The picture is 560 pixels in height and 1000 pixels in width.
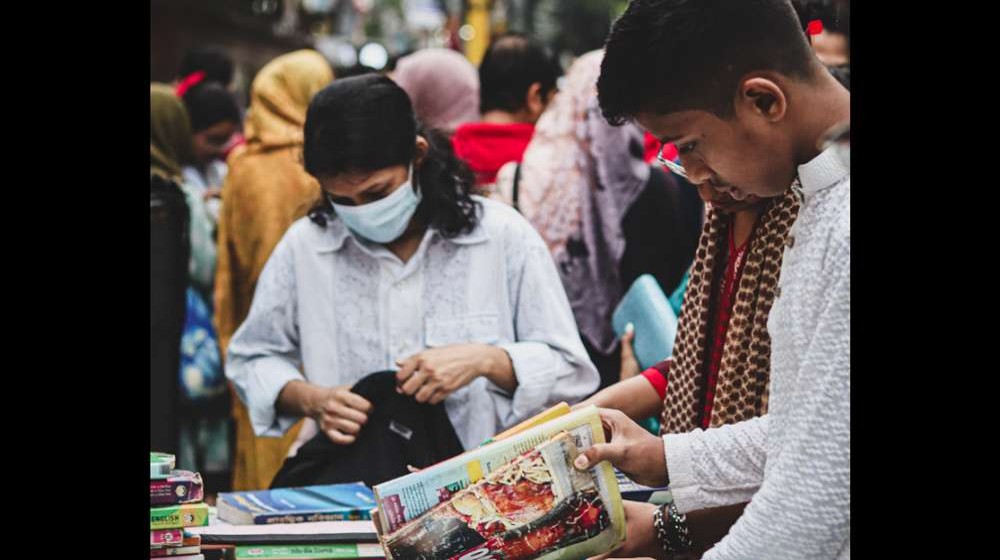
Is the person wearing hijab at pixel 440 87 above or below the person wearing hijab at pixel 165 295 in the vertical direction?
above

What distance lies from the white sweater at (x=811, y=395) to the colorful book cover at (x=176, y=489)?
3.28 ft

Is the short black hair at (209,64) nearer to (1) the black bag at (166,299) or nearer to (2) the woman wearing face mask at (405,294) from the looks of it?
(1) the black bag at (166,299)

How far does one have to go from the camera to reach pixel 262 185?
16.7ft

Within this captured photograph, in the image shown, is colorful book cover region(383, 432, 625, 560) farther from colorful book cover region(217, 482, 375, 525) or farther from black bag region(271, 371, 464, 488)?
black bag region(271, 371, 464, 488)

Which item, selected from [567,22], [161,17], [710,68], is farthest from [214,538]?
[567,22]

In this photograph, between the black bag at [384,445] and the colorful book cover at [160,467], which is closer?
the colorful book cover at [160,467]

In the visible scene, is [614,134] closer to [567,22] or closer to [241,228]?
[241,228]

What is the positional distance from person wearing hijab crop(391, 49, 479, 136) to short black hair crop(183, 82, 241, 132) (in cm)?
163

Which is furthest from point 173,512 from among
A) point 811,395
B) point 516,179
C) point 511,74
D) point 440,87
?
point 440,87

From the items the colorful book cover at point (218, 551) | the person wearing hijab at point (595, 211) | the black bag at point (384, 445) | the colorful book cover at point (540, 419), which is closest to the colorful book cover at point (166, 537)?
the colorful book cover at point (218, 551)

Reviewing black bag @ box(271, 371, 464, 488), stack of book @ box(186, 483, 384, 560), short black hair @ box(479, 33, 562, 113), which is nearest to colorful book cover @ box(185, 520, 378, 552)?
stack of book @ box(186, 483, 384, 560)

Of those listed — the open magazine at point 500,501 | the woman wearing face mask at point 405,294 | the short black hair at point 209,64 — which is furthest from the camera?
the short black hair at point 209,64

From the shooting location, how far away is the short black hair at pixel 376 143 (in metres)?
3.07
